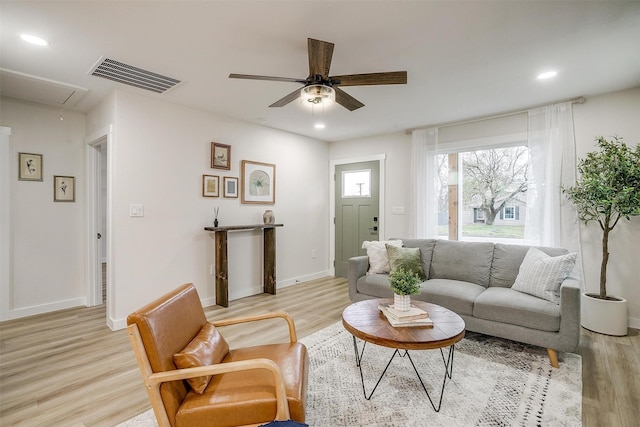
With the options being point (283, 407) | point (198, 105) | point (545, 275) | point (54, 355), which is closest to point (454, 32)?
point (545, 275)

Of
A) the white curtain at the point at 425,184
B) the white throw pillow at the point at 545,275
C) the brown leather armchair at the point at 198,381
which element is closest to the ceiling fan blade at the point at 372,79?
the brown leather armchair at the point at 198,381

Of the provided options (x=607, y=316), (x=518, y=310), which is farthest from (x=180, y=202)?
(x=607, y=316)

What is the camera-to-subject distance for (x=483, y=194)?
4.46m

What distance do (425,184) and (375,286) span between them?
6.50 ft

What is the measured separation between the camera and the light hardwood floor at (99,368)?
192 cm

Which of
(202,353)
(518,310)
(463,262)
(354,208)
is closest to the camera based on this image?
(202,353)

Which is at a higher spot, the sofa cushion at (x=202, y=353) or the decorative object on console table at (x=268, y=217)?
the decorative object on console table at (x=268, y=217)

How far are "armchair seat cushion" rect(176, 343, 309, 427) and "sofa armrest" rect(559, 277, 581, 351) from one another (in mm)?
2125

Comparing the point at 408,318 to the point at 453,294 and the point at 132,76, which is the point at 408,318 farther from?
the point at 132,76

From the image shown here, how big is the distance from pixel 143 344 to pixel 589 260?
4388mm

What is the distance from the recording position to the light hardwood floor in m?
1.92

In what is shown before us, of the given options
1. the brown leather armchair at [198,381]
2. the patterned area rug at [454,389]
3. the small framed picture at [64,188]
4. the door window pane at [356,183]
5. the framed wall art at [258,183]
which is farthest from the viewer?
the door window pane at [356,183]

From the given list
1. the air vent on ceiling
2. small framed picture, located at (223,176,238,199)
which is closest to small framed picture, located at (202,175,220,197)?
small framed picture, located at (223,176,238,199)

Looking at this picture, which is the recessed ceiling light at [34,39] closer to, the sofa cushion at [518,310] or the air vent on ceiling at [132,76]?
the air vent on ceiling at [132,76]
